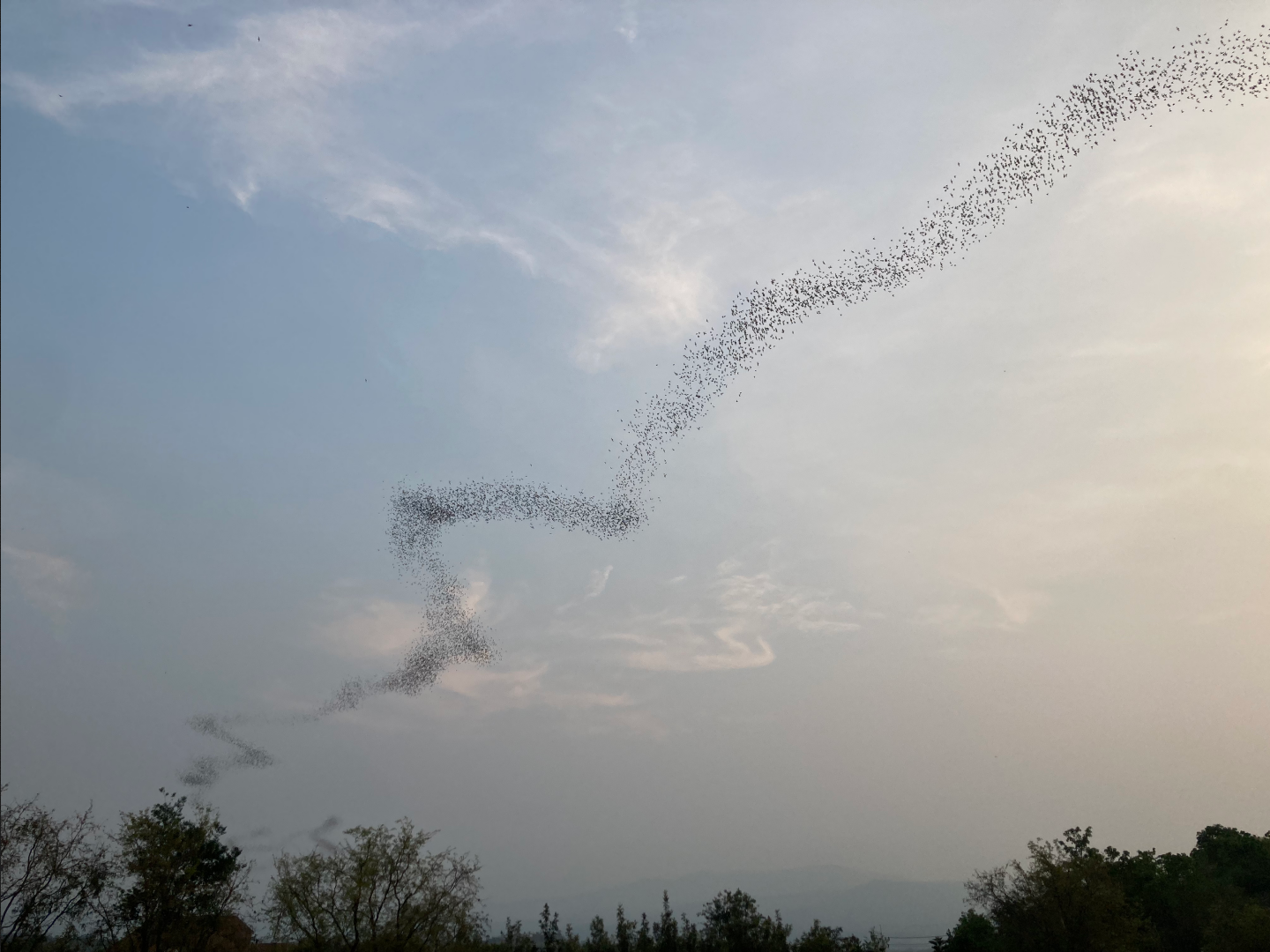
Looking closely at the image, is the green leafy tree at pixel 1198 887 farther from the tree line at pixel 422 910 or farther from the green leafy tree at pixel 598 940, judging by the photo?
the green leafy tree at pixel 598 940

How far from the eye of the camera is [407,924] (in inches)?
1231

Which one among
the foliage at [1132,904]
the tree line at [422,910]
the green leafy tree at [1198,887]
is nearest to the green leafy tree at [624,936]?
the tree line at [422,910]

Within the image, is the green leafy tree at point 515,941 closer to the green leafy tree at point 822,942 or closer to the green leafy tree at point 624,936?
the green leafy tree at point 624,936

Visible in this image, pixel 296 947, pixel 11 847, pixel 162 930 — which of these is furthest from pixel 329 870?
pixel 11 847

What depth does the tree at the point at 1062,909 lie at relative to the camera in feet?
127

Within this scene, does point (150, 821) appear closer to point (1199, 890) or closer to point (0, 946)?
point (0, 946)

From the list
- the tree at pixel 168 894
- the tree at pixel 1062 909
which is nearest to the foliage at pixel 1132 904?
the tree at pixel 1062 909

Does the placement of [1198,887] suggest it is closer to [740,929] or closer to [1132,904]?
[1132,904]

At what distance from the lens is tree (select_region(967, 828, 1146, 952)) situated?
38.7 metres

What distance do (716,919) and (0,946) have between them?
117 feet

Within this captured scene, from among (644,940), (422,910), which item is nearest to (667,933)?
(644,940)

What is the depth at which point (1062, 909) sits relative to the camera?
39.7m

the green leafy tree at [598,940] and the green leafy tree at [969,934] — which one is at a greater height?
the green leafy tree at [598,940]

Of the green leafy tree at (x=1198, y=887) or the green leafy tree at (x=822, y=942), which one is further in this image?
the green leafy tree at (x=1198, y=887)
